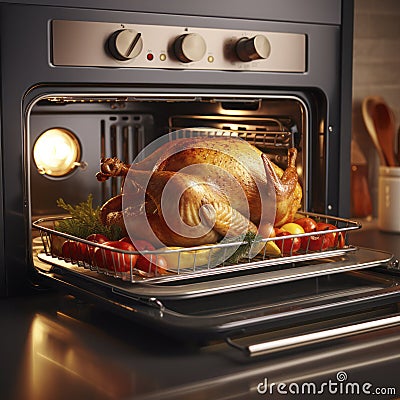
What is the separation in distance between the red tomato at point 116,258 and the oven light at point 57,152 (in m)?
0.40

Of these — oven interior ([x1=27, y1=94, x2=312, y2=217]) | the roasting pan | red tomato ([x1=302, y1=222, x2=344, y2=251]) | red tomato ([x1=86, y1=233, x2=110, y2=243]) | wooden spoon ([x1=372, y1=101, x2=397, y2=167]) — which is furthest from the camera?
wooden spoon ([x1=372, y1=101, x2=397, y2=167])

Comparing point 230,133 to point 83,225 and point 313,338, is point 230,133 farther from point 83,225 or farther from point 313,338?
point 313,338

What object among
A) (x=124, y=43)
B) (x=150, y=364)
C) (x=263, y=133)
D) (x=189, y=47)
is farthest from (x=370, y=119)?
(x=150, y=364)

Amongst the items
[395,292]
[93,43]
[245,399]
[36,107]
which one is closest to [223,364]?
[245,399]

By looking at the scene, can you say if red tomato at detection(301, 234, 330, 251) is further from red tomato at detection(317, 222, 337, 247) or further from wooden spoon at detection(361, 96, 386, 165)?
wooden spoon at detection(361, 96, 386, 165)

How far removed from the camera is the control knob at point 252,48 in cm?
141

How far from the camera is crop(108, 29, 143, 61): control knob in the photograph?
1.29 meters

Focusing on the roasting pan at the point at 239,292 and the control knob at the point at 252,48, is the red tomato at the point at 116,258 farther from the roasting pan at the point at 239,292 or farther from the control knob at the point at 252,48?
the control knob at the point at 252,48

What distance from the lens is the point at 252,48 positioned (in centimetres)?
141

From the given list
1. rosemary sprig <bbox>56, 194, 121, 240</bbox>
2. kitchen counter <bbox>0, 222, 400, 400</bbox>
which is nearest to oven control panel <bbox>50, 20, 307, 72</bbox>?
rosemary sprig <bbox>56, 194, 121, 240</bbox>

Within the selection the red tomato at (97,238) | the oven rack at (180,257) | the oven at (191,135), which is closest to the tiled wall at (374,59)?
the oven at (191,135)

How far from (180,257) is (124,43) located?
38 cm

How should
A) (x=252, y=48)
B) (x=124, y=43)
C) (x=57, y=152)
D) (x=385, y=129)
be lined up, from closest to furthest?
(x=124, y=43)
(x=252, y=48)
(x=57, y=152)
(x=385, y=129)

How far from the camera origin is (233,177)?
1.35 m
